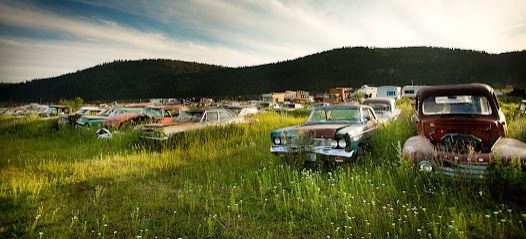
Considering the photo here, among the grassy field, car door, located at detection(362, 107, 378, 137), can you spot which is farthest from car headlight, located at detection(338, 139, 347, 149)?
car door, located at detection(362, 107, 378, 137)

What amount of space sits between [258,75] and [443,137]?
324ft

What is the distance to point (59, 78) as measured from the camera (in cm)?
9675

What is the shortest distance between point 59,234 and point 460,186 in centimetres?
564

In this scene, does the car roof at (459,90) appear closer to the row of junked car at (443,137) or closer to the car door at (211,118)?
the row of junked car at (443,137)

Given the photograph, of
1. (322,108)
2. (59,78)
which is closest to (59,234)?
(322,108)

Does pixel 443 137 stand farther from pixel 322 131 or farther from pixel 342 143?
pixel 322 131

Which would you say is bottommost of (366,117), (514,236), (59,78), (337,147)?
(514,236)

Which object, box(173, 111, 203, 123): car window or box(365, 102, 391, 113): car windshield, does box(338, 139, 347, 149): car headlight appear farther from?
box(173, 111, 203, 123): car window

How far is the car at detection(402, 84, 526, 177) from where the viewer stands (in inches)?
175

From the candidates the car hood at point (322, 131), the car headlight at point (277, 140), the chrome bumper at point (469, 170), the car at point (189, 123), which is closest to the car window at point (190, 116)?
the car at point (189, 123)

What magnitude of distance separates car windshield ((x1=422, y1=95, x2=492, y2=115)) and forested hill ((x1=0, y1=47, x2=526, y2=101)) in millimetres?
77670

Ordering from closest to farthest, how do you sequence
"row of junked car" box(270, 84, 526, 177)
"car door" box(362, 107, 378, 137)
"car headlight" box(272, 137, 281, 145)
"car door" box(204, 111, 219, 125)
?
"row of junked car" box(270, 84, 526, 177)
"car headlight" box(272, 137, 281, 145)
"car door" box(362, 107, 378, 137)
"car door" box(204, 111, 219, 125)

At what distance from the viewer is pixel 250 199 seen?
4.96m

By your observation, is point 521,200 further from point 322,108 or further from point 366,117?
point 322,108
